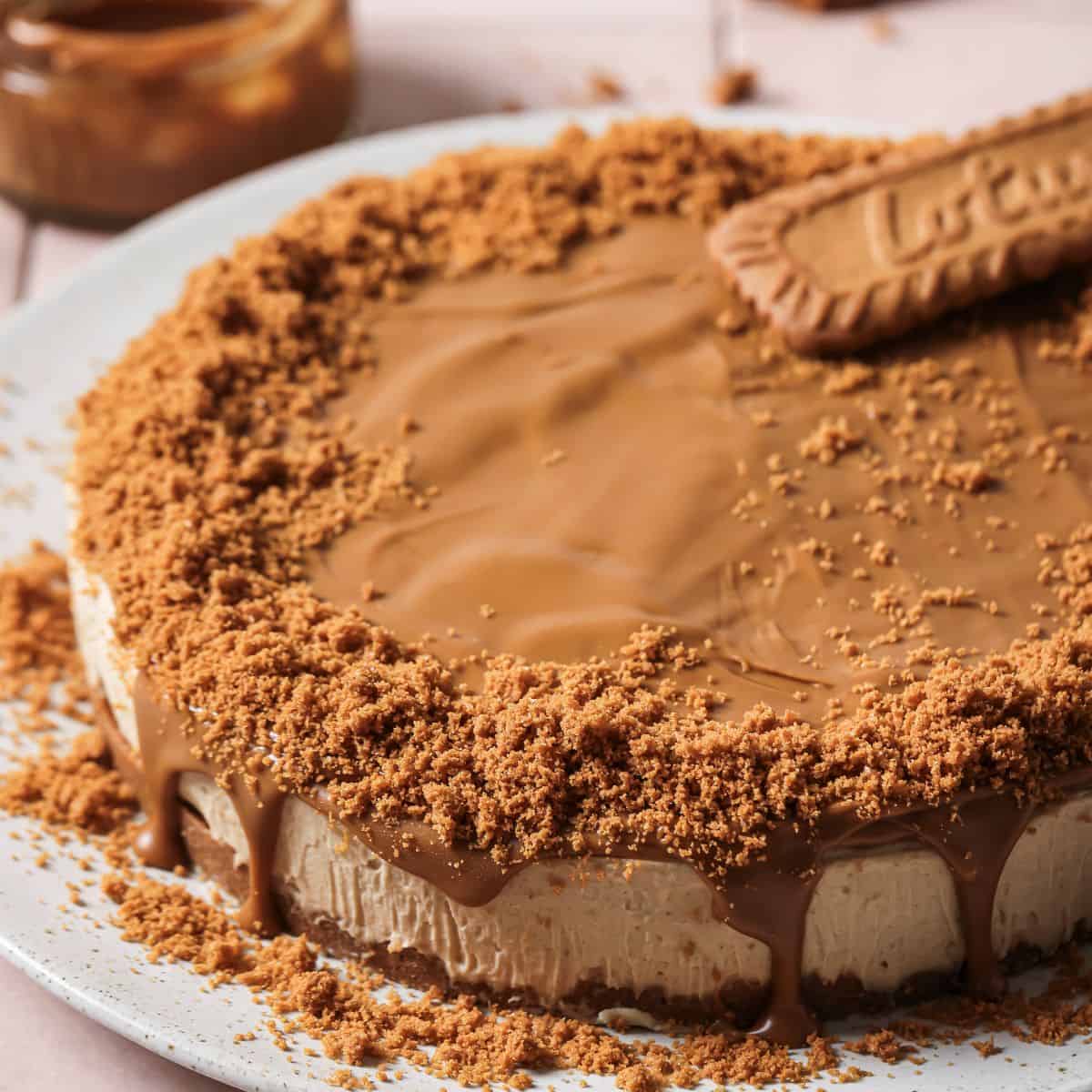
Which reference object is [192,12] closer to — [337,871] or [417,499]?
[417,499]

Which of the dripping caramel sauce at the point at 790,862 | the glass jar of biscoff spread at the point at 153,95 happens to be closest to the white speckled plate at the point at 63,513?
the dripping caramel sauce at the point at 790,862

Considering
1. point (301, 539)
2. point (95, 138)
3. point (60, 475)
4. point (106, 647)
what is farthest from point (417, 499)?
point (95, 138)

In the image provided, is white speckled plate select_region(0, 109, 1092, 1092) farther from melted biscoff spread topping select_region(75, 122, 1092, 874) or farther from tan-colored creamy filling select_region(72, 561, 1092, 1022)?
melted biscoff spread topping select_region(75, 122, 1092, 874)

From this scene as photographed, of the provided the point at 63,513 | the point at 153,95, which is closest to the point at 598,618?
the point at 63,513

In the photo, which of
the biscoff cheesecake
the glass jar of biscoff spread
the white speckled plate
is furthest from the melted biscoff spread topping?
the glass jar of biscoff spread

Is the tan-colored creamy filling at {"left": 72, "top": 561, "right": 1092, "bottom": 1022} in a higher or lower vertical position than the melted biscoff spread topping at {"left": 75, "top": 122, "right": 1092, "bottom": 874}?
lower
